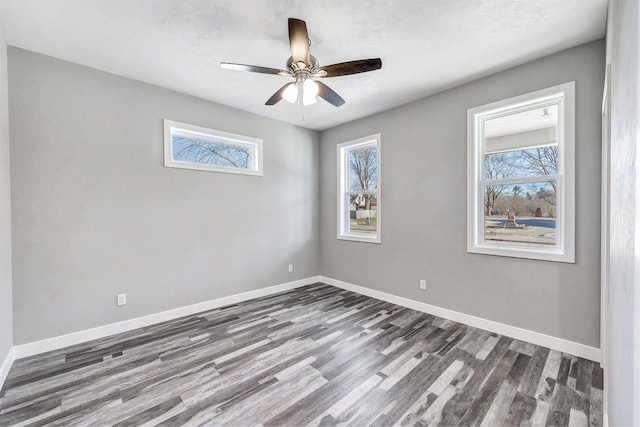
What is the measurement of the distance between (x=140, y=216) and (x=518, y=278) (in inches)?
165

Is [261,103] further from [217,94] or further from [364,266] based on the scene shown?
[364,266]

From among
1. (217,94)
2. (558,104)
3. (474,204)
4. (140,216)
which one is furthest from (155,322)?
(558,104)

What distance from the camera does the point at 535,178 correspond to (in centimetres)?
275

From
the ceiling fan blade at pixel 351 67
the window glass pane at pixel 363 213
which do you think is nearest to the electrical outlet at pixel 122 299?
the ceiling fan blade at pixel 351 67

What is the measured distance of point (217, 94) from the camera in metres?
3.49

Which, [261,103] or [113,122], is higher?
[261,103]

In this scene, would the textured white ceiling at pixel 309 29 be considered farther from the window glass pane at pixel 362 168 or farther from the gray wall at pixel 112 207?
the window glass pane at pixel 362 168

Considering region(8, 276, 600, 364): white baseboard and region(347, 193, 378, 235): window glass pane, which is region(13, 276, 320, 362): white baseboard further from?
region(347, 193, 378, 235): window glass pane

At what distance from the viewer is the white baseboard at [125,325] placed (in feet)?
8.43

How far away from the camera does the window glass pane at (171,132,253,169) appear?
353cm

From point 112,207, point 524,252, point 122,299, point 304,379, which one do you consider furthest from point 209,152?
point 524,252

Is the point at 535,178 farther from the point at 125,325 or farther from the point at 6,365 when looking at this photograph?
the point at 6,365

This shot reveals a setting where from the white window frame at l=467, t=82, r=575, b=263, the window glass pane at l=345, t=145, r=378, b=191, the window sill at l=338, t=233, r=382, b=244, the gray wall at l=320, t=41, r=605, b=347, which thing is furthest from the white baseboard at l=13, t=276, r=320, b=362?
the white window frame at l=467, t=82, r=575, b=263

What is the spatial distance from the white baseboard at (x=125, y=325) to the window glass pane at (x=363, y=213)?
1.66 meters
